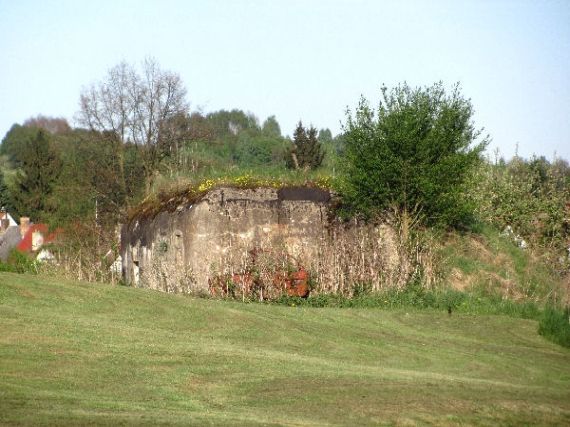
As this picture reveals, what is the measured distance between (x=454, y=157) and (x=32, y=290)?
1263 centimetres

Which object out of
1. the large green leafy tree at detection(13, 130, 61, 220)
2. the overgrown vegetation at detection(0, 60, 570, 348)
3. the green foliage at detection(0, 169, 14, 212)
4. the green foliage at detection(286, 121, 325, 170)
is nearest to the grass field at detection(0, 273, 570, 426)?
the overgrown vegetation at detection(0, 60, 570, 348)

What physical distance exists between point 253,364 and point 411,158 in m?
13.7

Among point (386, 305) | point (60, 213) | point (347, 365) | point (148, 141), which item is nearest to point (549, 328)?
point (386, 305)

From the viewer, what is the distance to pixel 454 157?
28.5 m

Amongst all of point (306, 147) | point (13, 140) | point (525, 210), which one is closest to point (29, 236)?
point (306, 147)

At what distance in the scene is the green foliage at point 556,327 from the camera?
22.0 m

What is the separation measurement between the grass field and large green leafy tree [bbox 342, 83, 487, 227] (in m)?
5.55

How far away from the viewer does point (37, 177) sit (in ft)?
260

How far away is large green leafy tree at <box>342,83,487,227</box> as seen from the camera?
28469 millimetres

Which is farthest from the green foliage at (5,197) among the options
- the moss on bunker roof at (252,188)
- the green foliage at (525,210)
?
the moss on bunker roof at (252,188)

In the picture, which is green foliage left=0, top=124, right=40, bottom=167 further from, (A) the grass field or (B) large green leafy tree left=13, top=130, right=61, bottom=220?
(A) the grass field

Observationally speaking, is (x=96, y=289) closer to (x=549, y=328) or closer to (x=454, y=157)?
(x=549, y=328)

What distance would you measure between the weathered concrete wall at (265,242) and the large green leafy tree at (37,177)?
157 feet

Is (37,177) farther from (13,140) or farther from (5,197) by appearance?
(13,140)
